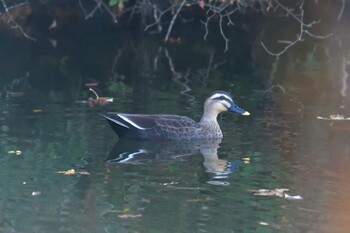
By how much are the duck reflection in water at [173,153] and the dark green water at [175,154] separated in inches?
0.8

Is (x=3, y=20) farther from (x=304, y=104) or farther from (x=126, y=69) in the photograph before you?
(x=304, y=104)

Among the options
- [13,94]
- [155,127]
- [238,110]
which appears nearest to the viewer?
[155,127]

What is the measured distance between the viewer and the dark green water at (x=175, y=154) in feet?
31.0

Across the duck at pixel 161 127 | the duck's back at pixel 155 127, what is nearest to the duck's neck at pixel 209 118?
the duck at pixel 161 127

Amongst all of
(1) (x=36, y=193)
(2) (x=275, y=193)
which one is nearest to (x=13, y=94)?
(1) (x=36, y=193)

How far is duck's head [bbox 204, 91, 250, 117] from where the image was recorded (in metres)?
14.1

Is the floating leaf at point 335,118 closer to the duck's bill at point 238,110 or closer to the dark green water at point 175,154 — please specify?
the dark green water at point 175,154

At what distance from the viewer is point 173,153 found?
12.6 metres

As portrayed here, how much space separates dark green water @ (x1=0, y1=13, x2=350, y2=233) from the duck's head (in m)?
0.22

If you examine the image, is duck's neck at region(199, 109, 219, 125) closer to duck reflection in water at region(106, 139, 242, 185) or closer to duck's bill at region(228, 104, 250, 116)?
duck's bill at region(228, 104, 250, 116)

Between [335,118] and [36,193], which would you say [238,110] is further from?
[36,193]

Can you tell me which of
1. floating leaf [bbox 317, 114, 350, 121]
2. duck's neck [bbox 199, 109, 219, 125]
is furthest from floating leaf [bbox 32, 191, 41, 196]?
floating leaf [bbox 317, 114, 350, 121]

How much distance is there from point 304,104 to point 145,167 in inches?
181

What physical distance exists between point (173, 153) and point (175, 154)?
0.07m
